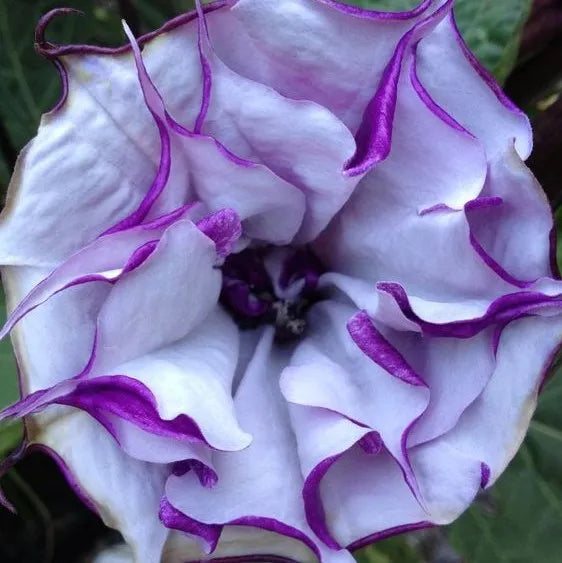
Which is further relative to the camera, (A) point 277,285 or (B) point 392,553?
(B) point 392,553

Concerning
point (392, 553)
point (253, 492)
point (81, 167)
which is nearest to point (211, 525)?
point (253, 492)

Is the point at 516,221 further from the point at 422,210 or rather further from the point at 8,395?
the point at 8,395

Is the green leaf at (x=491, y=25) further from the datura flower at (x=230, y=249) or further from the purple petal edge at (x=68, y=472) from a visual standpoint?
the purple petal edge at (x=68, y=472)

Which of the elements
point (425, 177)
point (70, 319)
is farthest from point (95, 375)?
point (425, 177)

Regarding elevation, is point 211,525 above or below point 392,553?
above

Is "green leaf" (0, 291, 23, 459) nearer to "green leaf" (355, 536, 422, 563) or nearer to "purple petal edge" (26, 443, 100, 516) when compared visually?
"purple petal edge" (26, 443, 100, 516)

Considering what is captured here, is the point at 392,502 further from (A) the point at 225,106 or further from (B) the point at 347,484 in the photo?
(A) the point at 225,106

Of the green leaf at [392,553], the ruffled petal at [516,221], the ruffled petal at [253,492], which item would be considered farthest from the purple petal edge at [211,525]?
the green leaf at [392,553]
